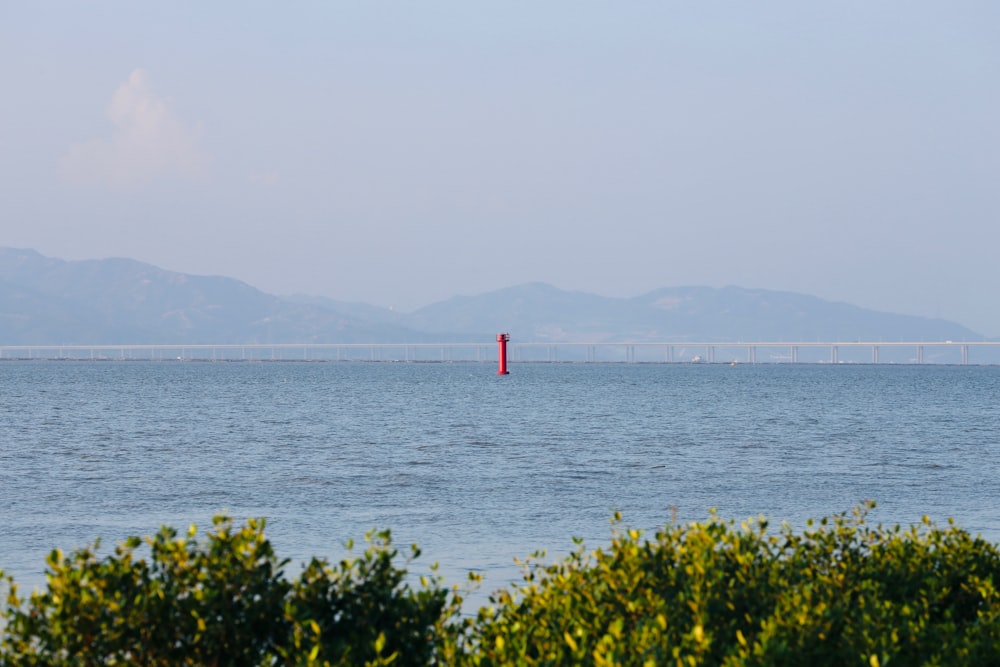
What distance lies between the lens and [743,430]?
5825 cm

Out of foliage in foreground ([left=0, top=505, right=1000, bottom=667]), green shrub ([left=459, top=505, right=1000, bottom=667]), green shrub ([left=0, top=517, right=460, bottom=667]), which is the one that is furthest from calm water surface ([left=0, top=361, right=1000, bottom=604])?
green shrub ([left=0, top=517, right=460, bottom=667])

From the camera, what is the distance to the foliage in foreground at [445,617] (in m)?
7.18

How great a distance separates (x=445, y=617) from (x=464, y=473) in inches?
1070

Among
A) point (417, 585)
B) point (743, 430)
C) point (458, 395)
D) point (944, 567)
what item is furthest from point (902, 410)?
point (944, 567)

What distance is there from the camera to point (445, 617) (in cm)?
822

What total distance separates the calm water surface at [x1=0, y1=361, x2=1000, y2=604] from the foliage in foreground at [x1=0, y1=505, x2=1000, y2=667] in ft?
29.2

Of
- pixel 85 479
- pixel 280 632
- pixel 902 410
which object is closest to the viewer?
pixel 280 632

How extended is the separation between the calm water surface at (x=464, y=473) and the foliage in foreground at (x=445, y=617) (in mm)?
8886

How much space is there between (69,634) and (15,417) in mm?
64388

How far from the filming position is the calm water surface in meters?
23.3

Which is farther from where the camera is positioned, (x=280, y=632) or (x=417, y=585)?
(x=417, y=585)

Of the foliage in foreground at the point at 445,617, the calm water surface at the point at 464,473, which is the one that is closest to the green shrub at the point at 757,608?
the foliage in foreground at the point at 445,617

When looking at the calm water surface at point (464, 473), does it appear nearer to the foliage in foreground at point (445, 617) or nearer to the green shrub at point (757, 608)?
the green shrub at point (757, 608)

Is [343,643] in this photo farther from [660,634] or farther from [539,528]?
[539,528]
